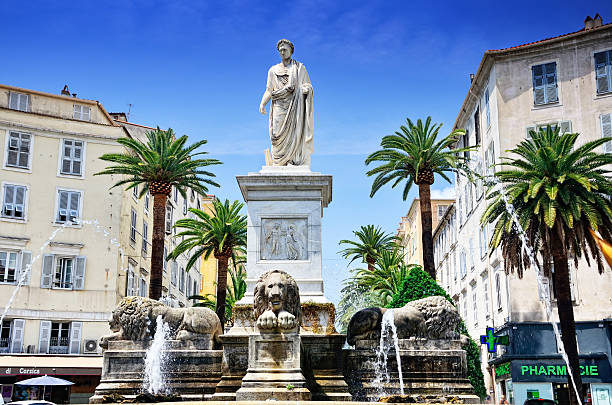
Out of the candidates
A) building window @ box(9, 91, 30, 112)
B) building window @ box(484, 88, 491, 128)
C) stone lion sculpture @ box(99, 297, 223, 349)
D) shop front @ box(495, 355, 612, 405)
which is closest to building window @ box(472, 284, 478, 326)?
shop front @ box(495, 355, 612, 405)

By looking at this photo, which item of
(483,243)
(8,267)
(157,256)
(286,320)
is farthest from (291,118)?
(483,243)

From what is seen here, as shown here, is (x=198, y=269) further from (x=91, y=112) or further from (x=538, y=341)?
(x=538, y=341)

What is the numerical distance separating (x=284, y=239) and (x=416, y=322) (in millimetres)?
3009

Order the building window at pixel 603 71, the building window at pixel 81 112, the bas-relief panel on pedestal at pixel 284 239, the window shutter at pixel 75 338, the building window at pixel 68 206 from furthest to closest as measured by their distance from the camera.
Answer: the building window at pixel 81 112
the building window at pixel 68 206
the building window at pixel 603 71
the window shutter at pixel 75 338
the bas-relief panel on pedestal at pixel 284 239

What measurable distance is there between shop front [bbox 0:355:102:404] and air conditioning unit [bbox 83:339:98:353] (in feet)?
3.12

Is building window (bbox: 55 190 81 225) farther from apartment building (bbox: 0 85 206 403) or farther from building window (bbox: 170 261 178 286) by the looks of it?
building window (bbox: 170 261 178 286)

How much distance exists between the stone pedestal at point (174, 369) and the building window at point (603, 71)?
3764 cm

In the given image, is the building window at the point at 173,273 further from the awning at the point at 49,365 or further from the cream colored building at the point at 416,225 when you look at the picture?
the cream colored building at the point at 416,225

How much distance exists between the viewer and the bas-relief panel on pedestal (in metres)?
13.8

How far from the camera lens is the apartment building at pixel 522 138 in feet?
133

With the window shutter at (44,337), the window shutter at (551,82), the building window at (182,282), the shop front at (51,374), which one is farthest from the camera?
the building window at (182,282)

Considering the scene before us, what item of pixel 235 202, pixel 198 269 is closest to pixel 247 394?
pixel 235 202

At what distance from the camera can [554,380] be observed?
40125 millimetres

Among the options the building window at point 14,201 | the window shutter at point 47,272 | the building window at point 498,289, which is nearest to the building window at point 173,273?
the window shutter at point 47,272
